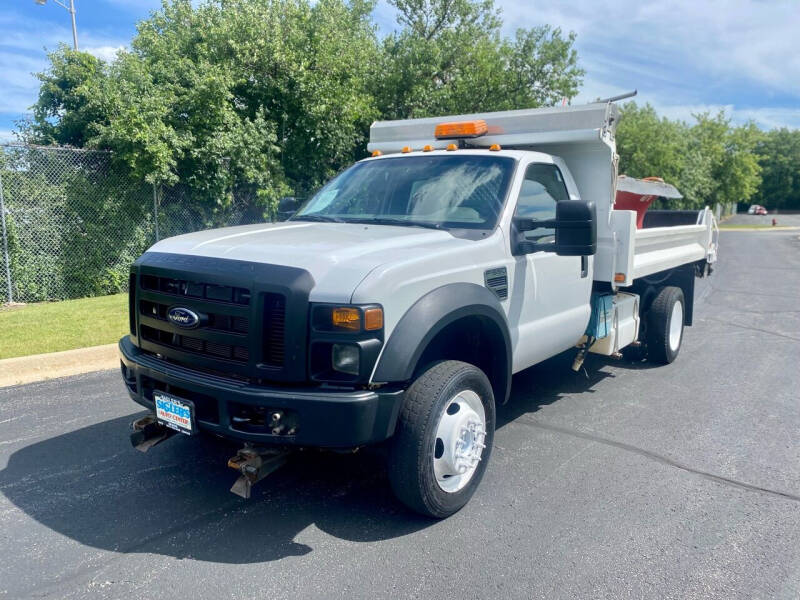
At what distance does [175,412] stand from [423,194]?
7.47ft

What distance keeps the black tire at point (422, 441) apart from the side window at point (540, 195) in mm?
1479

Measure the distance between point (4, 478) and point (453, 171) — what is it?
3.63 m

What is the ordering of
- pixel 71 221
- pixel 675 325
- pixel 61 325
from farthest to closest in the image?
1. pixel 71 221
2. pixel 61 325
3. pixel 675 325

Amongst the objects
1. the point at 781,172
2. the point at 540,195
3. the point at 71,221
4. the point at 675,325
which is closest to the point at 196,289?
the point at 540,195

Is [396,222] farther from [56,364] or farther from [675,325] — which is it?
[675,325]

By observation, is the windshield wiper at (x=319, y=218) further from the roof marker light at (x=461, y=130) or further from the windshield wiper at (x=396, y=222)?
the roof marker light at (x=461, y=130)

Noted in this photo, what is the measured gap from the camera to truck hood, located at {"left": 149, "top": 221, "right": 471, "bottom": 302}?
313cm

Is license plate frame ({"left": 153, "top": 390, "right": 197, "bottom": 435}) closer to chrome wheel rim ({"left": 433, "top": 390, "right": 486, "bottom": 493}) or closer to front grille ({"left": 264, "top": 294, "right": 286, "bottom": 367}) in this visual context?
front grille ({"left": 264, "top": 294, "right": 286, "bottom": 367})

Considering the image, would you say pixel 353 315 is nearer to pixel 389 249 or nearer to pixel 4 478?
pixel 389 249

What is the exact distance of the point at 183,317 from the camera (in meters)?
3.40

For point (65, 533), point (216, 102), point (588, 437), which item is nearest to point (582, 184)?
point (588, 437)

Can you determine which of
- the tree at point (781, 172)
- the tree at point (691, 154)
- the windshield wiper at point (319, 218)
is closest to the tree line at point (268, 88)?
the windshield wiper at point (319, 218)

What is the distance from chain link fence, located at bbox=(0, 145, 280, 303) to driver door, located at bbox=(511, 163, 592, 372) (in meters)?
8.18

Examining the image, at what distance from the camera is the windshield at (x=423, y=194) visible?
4.34 metres
